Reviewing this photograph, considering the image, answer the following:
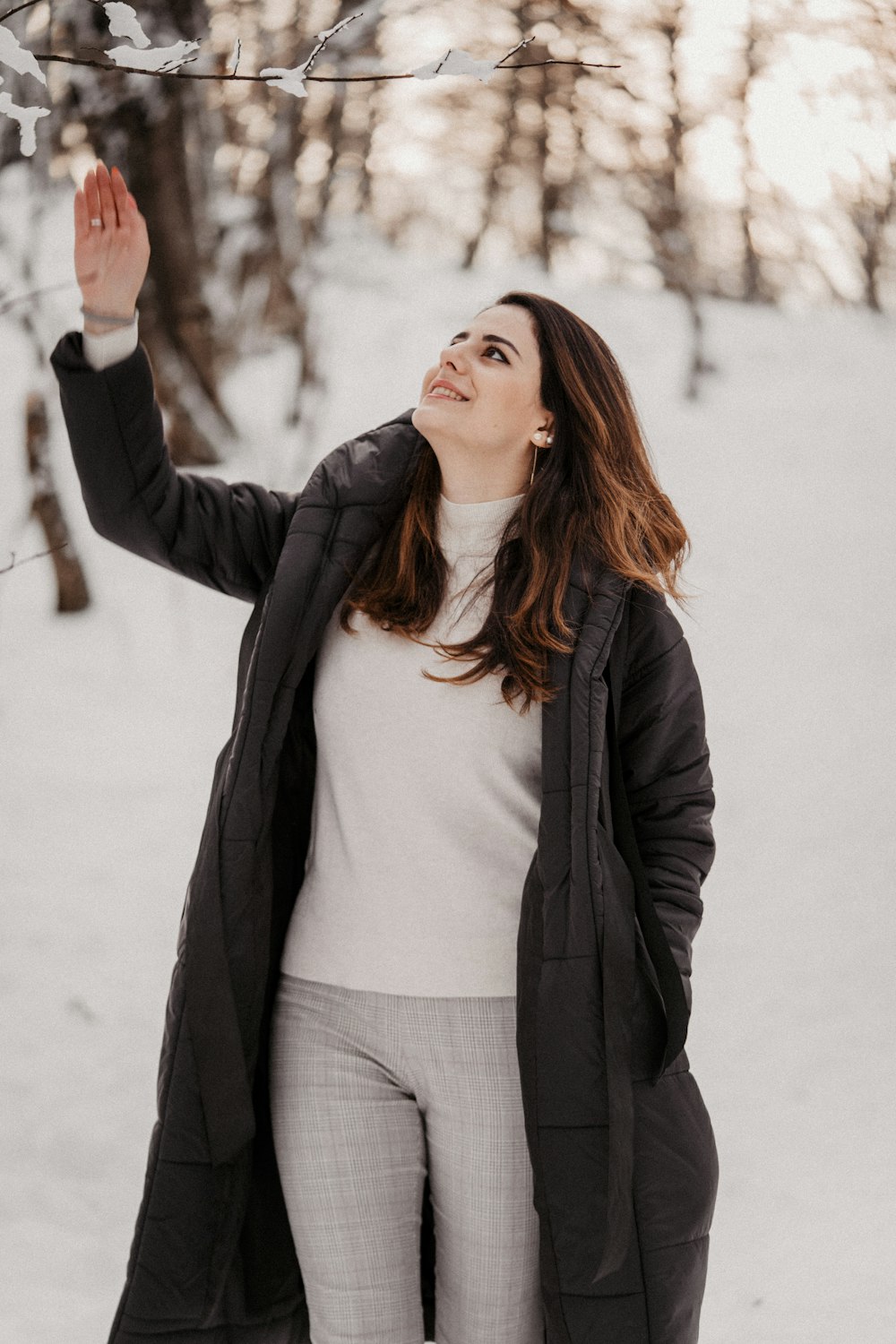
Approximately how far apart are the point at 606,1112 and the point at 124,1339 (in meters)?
0.61

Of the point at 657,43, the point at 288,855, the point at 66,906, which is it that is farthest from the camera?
the point at 657,43

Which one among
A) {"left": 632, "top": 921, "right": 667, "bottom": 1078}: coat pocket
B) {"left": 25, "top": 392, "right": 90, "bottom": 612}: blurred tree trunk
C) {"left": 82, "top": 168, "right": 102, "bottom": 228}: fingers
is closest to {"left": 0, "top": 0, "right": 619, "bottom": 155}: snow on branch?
{"left": 82, "top": 168, "right": 102, "bottom": 228}: fingers

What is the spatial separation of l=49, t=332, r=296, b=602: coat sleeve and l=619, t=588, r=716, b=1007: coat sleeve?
46 centimetres

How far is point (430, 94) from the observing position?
11.0 feet

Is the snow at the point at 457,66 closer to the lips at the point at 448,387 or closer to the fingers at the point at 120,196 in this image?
the fingers at the point at 120,196

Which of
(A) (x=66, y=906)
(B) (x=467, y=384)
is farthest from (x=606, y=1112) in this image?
(A) (x=66, y=906)

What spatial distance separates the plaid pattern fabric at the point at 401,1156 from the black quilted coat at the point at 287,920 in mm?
44

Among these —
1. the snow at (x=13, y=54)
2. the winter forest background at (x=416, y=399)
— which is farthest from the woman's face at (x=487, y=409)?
the winter forest background at (x=416, y=399)

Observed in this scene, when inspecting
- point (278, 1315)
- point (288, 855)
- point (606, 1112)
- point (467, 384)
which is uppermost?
point (467, 384)

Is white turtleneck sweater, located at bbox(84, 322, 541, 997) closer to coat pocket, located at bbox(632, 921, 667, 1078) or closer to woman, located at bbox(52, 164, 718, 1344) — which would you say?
woman, located at bbox(52, 164, 718, 1344)

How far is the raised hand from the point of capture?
1.19 m

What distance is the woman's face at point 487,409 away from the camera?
4.75 ft

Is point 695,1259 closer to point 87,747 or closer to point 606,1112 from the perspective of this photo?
point 606,1112

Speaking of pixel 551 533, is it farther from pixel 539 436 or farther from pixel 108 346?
pixel 108 346
